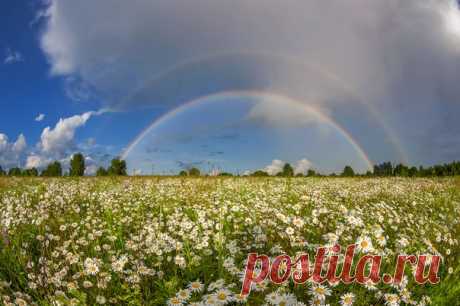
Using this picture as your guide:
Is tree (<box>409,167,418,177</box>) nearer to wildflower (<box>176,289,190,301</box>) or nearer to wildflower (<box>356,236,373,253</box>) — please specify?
wildflower (<box>356,236,373,253</box>)

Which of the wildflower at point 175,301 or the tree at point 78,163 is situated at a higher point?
the tree at point 78,163

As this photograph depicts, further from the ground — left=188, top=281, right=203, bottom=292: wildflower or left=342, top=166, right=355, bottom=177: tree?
left=342, top=166, right=355, bottom=177: tree

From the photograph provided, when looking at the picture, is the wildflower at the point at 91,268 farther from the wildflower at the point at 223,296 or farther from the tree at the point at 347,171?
the tree at the point at 347,171

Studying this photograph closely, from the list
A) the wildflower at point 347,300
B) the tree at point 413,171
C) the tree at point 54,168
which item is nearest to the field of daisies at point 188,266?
the wildflower at point 347,300

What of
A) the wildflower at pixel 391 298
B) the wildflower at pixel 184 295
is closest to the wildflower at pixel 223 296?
the wildflower at pixel 184 295

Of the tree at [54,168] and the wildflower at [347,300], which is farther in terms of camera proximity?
the tree at [54,168]

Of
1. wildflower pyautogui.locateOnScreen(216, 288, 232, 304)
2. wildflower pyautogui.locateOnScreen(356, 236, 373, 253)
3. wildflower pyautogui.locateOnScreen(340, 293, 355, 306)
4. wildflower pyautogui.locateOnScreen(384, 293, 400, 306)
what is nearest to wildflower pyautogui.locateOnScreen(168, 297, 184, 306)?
wildflower pyautogui.locateOnScreen(216, 288, 232, 304)

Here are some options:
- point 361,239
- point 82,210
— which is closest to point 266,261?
point 361,239

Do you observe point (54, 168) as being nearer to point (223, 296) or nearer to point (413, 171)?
point (413, 171)

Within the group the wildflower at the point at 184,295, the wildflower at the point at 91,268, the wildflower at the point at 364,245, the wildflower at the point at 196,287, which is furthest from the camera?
the wildflower at the point at 364,245

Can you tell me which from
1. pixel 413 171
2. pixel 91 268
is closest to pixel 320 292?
pixel 91 268

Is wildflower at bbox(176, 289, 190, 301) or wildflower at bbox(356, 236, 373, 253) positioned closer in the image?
wildflower at bbox(176, 289, 190, 301)

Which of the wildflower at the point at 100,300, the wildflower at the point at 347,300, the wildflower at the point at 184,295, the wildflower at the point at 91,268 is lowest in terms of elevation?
the wildflower at the point at 100,300

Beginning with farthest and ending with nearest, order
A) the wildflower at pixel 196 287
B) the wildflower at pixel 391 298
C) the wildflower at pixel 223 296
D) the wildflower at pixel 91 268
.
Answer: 1. the wildflower at pixel 91 268
2. the wildflower at pixel 391 298
3. the wildflower at pixel 196 287
4. the wildflower at pixel 223 296
